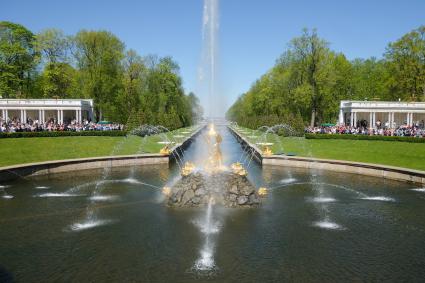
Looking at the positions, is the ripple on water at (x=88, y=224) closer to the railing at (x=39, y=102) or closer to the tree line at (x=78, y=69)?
the tree line at (x=78, y=69)

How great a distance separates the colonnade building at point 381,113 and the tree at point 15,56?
5925 centimetres

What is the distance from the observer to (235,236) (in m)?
11.7

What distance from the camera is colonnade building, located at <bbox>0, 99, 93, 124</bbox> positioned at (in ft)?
217

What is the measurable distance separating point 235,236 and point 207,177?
5.03 m

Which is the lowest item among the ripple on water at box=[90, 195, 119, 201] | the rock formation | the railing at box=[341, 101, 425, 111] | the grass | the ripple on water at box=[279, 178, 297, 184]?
the ripple on water at box=[90, 195, 119, 201]

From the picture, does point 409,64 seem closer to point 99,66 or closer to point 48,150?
point 99,66

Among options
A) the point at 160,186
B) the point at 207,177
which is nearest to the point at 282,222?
the point at 207,177

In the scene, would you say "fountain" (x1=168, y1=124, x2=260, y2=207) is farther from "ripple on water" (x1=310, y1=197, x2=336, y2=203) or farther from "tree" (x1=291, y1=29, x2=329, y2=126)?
"tree" (x1=291, y1=29, x2=329, y2=126)

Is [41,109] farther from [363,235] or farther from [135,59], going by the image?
[363,235]

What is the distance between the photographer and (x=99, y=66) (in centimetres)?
6688

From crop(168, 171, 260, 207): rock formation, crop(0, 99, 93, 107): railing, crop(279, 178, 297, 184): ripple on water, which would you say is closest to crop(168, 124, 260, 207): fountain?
crop(168, 171, 260, 207): rock formation

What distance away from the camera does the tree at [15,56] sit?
63.1m

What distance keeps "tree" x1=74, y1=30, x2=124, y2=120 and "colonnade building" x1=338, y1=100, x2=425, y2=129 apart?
44068mm

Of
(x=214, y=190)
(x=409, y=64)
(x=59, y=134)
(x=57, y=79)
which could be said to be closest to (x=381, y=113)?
(x=409, y=64)
